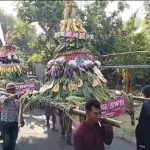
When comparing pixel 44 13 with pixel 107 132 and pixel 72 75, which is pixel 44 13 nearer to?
pixel 72 75

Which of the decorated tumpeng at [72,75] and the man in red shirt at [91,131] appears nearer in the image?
the man in red shirt at [91,131]

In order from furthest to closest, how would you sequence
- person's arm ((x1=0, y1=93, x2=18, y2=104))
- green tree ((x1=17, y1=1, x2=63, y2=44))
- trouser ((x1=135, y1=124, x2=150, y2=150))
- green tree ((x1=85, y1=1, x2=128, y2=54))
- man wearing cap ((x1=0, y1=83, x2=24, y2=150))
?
green tree ((x1=17, y1=1, x2=63, y2=44)) < green tree ((x1=85, y1=1, x2=128, y2=54)) < man wearing cap ((x1=0, y1=83, x2=24, y2=150)) < person's arm ((x1=0, y1=93, x2=18, y2=104)) < trouser ((x1=135, y1=124, x2=150, y2=150))

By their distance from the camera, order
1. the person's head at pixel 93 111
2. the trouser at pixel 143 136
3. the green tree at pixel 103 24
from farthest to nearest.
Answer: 1. the green tree at pixel 103 24
2. the trouser at pixel 143 136
3. the person's head at pixel 93 111

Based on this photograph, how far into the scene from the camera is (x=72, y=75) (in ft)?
24.5

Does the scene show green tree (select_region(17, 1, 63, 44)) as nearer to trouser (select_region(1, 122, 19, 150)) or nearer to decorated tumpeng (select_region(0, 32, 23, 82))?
decorated tumpeng (select_region(0, 32, 23, 82))

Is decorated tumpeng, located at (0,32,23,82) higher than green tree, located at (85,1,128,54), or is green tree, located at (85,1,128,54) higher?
green tree, located at (85,1,128,54)

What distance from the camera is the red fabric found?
399cm

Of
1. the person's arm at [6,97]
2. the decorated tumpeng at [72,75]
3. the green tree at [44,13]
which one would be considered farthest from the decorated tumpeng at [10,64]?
the green tree at [44,13]

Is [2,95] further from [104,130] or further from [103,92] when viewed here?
[104,130]

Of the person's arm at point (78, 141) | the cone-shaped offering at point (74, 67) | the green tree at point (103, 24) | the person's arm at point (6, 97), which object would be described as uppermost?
the green tree at point (103, 24)

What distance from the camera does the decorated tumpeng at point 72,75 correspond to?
6.95m

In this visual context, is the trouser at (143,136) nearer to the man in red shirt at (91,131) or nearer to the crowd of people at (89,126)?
the crowd of people at (89,126)

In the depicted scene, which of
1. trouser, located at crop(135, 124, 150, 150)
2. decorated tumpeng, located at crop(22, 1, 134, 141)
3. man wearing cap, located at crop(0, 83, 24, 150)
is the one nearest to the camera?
trouser, located at crop(135, 124, 150, 150)

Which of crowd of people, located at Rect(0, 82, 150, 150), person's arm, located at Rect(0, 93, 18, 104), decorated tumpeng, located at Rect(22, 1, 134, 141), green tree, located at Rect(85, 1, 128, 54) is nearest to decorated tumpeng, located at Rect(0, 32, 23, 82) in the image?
decorated tumpeng, located at Rect(22, 1, 134, 141)
